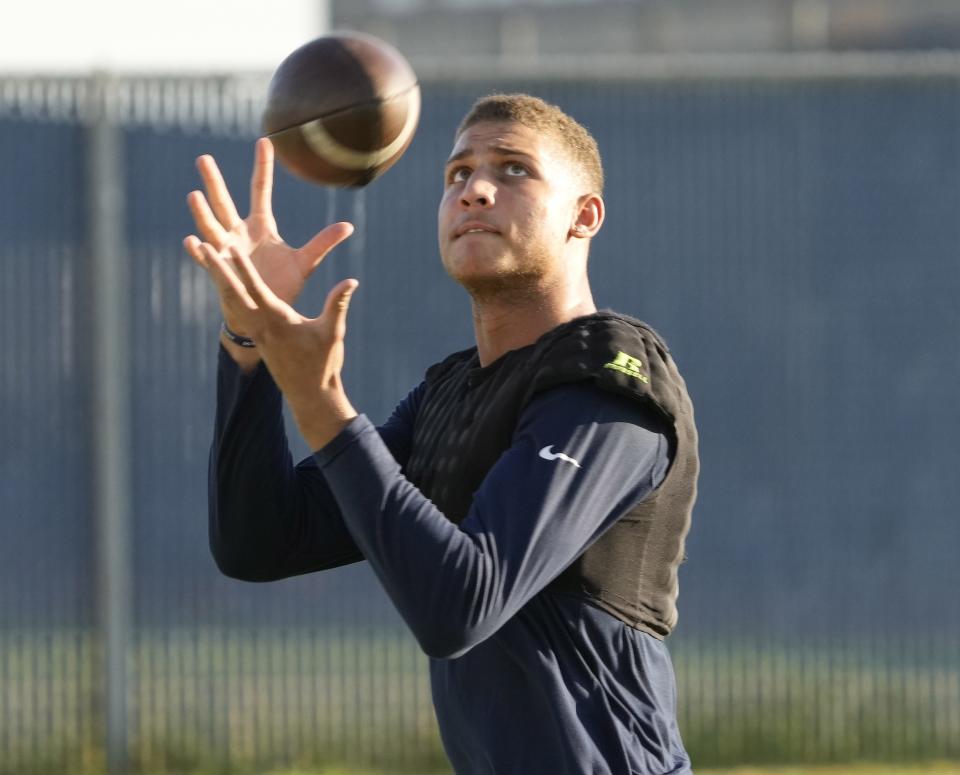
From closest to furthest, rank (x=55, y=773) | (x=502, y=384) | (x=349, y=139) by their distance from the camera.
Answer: (x=502, y=384)
(x=349, y=139)
(x=55, y=773)

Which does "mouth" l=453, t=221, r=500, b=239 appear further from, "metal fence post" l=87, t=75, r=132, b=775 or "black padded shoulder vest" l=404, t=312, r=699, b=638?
"metal fence post" l=87, t=75, r=132, b=775

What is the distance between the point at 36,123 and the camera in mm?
6770

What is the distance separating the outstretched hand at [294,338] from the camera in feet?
8.26

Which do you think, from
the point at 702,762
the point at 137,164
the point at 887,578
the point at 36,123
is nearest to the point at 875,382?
the point at 887,578

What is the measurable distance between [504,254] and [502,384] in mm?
266

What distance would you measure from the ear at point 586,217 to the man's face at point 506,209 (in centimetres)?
2

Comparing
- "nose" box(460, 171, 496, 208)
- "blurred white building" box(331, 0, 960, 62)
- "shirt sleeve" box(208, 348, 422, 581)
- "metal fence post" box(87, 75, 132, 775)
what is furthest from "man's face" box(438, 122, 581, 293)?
"blurred white building" box(331, 0, 960, 62)

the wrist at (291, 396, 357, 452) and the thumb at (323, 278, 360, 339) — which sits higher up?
the thumb at (323, 278, 360, 339)

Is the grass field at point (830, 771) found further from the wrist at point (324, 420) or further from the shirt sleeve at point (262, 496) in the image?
the wrist at point (324, 420)

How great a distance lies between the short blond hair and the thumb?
0.88 metres

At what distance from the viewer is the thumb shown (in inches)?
98.0

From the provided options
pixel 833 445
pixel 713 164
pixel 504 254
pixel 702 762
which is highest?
pixel 713 164

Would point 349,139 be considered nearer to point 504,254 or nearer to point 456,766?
point 504,254

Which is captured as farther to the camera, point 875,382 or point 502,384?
point 875,382
